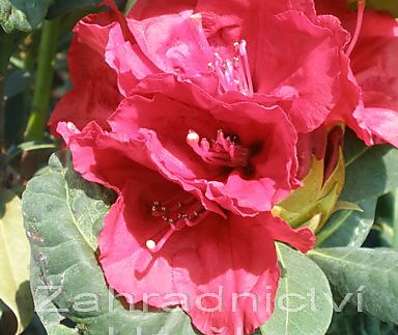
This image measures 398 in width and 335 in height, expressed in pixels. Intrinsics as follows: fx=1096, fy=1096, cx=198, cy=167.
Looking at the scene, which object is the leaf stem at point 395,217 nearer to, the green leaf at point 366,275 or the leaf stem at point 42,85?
the green leaf at point 366,275

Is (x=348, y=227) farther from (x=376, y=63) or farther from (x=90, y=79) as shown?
(x=90, y=79)

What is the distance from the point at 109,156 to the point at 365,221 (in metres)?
0.37

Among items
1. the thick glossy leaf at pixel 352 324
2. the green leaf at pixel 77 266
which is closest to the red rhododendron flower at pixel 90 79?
the green leaf at pixel 77 266

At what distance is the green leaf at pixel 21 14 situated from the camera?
116cm

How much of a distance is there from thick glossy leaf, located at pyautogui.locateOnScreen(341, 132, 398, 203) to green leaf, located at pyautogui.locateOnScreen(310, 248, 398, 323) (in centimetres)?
8

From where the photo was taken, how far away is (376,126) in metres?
1.15

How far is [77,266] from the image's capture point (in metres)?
1.11

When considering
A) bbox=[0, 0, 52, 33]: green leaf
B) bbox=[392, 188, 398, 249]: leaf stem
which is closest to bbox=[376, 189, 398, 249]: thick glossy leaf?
bbox=[392, 188, 398, 249]: leaf stem

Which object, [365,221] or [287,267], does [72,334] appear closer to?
[287,267]

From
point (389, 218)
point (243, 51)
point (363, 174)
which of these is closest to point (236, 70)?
point (243, 51)

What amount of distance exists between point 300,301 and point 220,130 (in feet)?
0.65

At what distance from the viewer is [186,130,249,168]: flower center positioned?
109cm

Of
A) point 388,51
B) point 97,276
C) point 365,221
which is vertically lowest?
point 365,221

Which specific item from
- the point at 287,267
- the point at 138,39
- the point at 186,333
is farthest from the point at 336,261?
the point at 138,39
